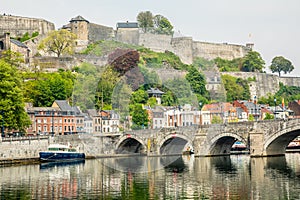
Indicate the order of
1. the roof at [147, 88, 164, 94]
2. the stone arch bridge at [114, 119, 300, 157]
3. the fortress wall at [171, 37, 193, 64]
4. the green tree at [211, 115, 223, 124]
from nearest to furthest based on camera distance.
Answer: the stone arch bridge at [114, 119, 300, 157], the roof at [147, 88, 164, 94], the green tree at [211, 115, 223, 124], the fortress wall at [171, 37, 193, 64]

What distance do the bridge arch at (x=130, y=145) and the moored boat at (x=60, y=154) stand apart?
4176mm

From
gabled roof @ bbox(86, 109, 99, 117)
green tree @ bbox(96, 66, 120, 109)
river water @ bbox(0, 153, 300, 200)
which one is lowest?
river water @ bbox(0, 153, 300, 200)

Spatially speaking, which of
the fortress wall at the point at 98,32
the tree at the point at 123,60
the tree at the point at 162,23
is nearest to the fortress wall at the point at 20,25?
the fortress wall at the point at 98,32

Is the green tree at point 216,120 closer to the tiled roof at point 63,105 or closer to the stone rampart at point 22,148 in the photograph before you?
the stone rampart at point 22,148

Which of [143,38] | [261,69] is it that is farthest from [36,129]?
[261,69]

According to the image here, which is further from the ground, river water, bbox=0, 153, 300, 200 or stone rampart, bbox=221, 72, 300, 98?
stone rampart, bbox=221, 72, 300, 98

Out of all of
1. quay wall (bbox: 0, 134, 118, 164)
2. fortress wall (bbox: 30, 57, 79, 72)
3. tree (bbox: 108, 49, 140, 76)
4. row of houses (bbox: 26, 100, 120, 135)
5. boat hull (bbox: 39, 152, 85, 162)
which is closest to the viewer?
quay wall (bbox: 0, 134, 118, 164)

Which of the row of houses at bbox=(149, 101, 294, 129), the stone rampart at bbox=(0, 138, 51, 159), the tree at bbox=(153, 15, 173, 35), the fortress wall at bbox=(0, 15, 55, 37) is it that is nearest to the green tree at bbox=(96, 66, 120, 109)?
the row of houses at bbox=(149, 101, 294, 129)

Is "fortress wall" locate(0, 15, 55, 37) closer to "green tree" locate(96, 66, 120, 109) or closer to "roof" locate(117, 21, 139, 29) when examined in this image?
"roof" locate(117, 21, 139, 29)

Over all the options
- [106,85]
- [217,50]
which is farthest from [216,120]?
[217,50]

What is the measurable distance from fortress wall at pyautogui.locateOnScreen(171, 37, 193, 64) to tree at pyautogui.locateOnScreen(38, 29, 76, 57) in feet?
62.9

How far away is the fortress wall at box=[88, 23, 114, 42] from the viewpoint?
95.1 metres

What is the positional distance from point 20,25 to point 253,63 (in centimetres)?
3580

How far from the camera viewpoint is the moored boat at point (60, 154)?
53781mm
